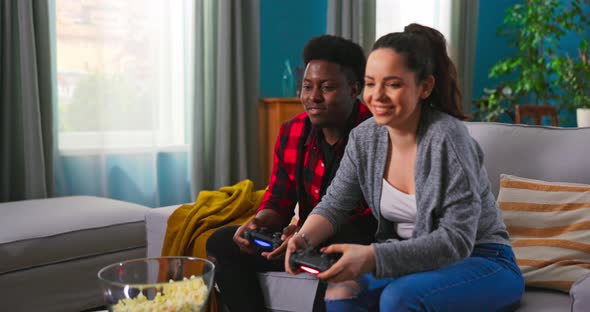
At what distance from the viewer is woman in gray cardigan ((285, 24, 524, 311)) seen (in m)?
1.22

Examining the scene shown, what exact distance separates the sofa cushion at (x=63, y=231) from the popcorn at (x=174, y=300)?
142cm

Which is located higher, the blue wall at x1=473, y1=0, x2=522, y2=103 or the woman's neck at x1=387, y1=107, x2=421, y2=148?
the blue wall at x1=473, y1=0, x2=522, y2=103

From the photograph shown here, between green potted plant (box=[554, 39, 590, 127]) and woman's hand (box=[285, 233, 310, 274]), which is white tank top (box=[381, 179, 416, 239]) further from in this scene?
green potted plant (box=[554, 39, 590, 127])

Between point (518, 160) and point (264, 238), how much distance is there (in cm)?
76

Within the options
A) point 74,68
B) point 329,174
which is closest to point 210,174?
point 74,68

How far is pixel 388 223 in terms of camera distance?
4.84 ft

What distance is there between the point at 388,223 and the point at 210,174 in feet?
8.84

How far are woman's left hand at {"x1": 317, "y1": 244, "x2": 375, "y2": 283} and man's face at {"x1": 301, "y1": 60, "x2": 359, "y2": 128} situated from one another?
572 millimetres

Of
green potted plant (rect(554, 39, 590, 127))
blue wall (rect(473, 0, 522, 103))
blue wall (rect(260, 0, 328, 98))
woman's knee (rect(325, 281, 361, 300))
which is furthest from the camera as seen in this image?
blue wall (rect(473, 0, 522, 103))

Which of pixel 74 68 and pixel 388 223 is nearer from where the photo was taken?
pixel 388 223

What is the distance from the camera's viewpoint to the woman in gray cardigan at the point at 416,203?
48.0 inches

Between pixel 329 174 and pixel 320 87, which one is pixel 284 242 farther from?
pixel 320 87

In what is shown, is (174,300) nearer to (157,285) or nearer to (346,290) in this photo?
(157,285)

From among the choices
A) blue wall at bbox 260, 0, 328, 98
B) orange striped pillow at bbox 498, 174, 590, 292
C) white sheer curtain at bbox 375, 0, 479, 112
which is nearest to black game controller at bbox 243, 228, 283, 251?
orange striped pillow at bbox 498, 174, 590, 292
